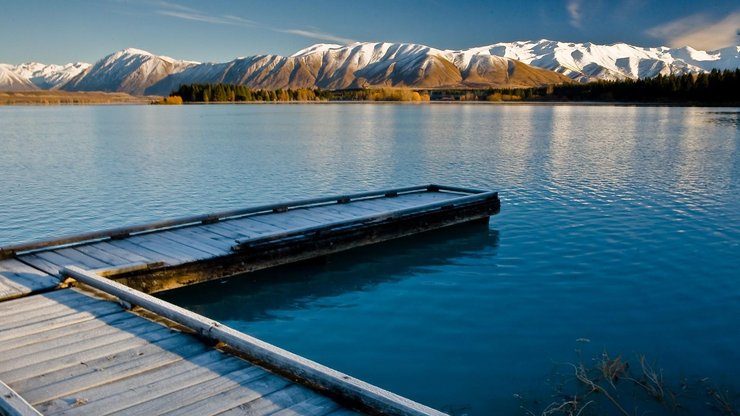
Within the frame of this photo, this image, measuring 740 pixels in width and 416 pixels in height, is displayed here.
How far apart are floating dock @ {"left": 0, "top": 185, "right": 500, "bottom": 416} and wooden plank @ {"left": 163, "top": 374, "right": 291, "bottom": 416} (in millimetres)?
11

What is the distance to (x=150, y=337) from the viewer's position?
7.46m

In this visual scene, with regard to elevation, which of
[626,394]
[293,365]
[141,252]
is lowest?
[626,394]

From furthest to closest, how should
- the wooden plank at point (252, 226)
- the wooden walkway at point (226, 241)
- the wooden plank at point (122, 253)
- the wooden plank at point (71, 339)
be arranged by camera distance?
1. the wooden plank at point (252, 226)
2. the wooden plank at point (122, 253)
3. the wooden walkway at point (226, 241)
4. the wooden plank at point (71, 339)

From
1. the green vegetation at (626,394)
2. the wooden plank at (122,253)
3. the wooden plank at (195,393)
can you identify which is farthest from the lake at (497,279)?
the wooden plank at (195,393)

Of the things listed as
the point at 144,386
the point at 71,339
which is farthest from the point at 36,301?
the point at 144,386

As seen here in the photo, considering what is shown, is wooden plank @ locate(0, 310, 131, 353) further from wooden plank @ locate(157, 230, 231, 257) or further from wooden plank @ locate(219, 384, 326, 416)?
wooden plank @ locate(157, 230, 231, 257)

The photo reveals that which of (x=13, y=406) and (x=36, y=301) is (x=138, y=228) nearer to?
(x=36, y=301)

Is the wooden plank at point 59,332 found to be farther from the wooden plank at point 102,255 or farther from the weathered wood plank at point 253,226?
the weathered wood plank at point 253,226

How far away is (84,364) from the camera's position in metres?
6.71

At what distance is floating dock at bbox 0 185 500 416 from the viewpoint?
5742mm

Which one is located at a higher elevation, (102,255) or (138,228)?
(138,228)

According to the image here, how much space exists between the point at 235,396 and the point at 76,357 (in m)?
2.36

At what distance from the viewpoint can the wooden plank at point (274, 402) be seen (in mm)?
5570

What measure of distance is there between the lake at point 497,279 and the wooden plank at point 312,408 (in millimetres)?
2626
